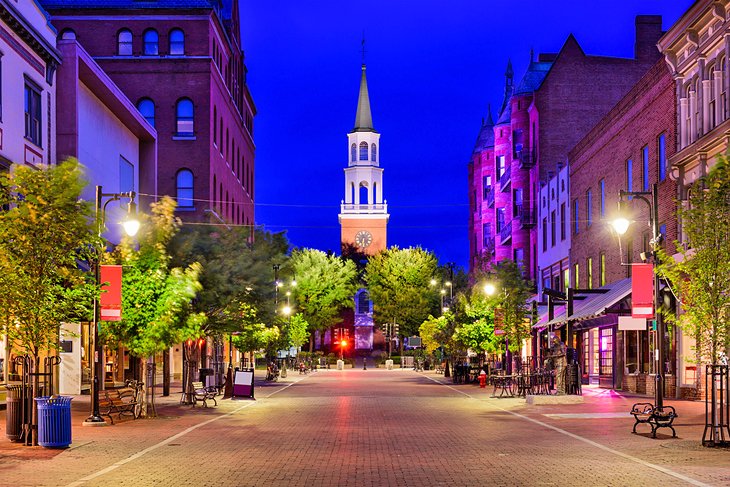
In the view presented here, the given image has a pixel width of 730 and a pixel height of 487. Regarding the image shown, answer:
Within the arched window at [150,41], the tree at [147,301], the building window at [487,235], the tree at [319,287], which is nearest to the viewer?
the tree at [147,301]

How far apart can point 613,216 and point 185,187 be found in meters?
26.0

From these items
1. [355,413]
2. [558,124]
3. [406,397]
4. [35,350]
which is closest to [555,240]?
[558,124]

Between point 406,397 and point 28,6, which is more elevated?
point 28,6

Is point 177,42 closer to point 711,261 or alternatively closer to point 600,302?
point 600,302

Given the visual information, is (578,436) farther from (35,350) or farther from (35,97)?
(35,97)

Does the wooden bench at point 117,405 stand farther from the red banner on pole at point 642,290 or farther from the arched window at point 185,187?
the arched window at point 185,187

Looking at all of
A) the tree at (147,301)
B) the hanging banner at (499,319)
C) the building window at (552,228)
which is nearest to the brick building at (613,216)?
the hanging banner at (499,319)

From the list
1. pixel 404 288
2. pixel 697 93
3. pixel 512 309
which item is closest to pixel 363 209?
pixel 404 288

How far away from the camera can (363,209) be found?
452ft

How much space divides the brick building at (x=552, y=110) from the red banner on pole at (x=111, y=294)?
37.1 m

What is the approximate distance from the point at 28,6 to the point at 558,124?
36.8m

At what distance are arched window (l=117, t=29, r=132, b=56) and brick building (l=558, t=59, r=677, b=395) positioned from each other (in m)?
25.4

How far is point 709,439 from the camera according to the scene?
2086 cm

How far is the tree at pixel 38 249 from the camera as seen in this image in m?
20.3
